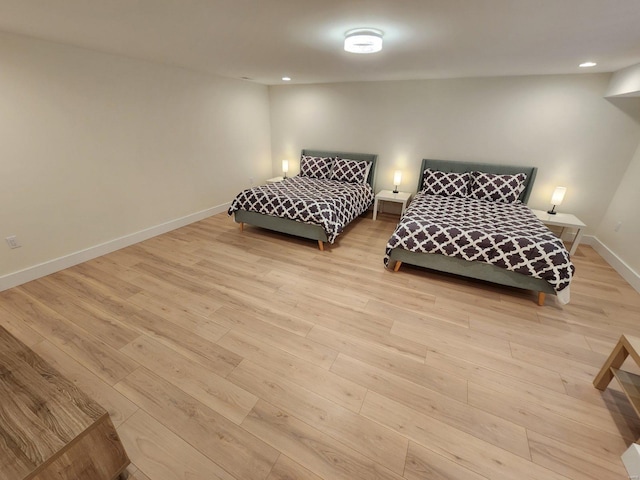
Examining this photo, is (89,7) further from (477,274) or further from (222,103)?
(477,274)

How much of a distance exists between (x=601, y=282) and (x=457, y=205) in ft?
5.15

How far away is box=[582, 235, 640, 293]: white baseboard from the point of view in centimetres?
263

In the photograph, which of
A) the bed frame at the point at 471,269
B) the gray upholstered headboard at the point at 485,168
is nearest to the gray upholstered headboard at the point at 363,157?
the gray upholstered headboard at the point at 485,168

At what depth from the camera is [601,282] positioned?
2.69 meters

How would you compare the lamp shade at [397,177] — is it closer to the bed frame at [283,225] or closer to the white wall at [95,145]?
the bed frame at [283,225]

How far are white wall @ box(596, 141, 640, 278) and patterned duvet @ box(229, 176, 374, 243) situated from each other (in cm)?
299

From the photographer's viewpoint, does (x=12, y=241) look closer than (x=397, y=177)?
Yes

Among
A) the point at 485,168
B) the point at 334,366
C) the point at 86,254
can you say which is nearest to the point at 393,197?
the point at 485,168

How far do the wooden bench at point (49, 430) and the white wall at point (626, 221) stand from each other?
435 cm

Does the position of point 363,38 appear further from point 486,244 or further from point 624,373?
Answer: point 624,373

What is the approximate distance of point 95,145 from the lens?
2.77 meters

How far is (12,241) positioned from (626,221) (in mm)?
6247

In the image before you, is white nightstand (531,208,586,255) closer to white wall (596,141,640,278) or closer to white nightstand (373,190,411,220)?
white wall (596,141,640,278)

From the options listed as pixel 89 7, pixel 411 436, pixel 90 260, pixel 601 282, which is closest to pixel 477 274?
pixel 601 282
